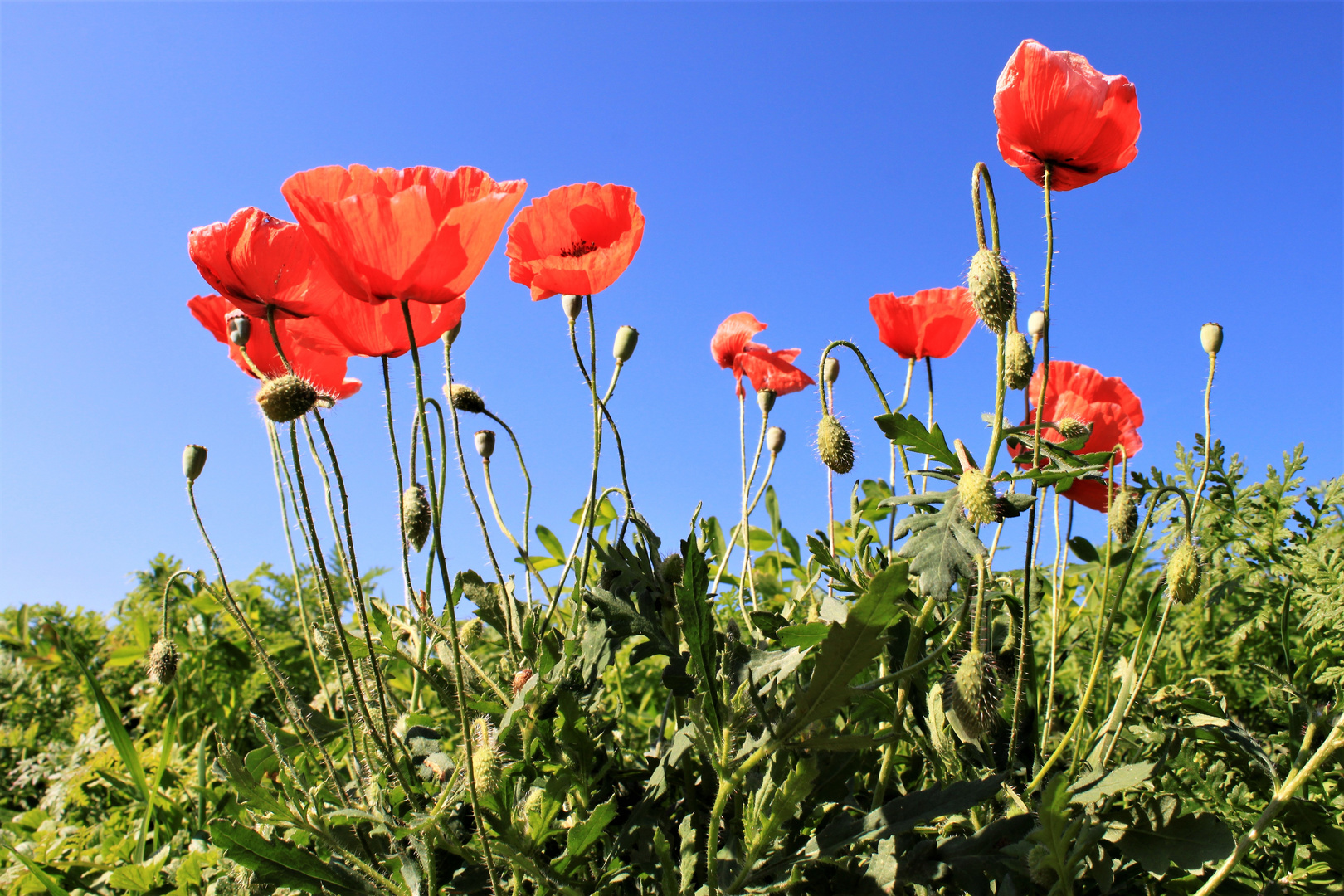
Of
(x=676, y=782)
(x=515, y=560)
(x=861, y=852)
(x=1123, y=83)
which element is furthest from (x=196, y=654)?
(x=1123, y=83)

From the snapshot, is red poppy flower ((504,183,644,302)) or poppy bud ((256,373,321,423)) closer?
poppy bud ((256,373,321,423))

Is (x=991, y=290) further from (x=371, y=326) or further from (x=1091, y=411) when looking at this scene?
(x=371, y=326)

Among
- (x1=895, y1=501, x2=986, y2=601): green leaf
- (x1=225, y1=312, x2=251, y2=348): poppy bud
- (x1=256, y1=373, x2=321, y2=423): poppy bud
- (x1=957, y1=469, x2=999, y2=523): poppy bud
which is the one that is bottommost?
(x1=895, y1=501, x2=986, y2=601): green leaf

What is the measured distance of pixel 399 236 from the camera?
118 centimetres

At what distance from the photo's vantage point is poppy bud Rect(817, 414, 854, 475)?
5.05 ft

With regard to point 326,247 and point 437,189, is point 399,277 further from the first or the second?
point 437,189

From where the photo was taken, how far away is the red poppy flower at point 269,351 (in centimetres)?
161

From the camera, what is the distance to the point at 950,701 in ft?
4.02

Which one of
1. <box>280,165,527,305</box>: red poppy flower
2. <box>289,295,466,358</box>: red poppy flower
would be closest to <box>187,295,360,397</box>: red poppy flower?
<box>289,295,466,358</box>: red poppy flower

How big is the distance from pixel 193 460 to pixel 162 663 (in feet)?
1.37

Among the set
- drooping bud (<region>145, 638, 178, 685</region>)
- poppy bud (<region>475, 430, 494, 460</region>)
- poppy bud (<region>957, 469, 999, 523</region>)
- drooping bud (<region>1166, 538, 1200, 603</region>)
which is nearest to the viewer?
poppy bud (<region>957, 469, 999, 523</region>)

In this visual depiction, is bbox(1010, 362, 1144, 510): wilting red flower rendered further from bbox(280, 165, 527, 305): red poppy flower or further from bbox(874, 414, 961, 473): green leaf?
bbox(280, 165, 527, 305): red poppy flower

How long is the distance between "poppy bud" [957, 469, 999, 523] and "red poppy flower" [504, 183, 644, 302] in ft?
2.53

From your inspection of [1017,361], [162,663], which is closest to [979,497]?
[1017,361]
